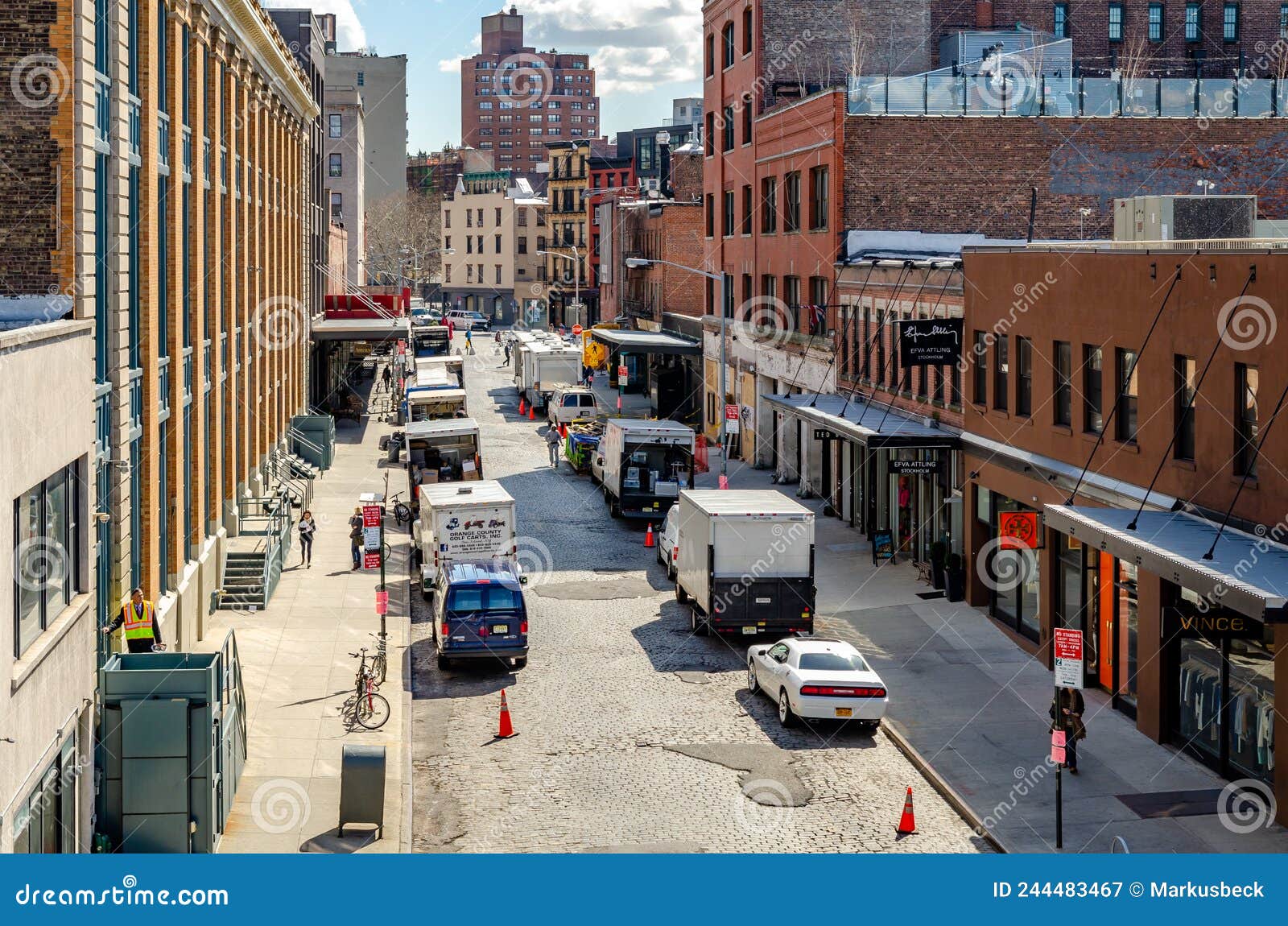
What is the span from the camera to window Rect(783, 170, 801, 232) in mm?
55062

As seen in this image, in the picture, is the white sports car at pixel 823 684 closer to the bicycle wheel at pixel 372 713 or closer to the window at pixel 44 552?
the bicycle wheel at pixel 372 713

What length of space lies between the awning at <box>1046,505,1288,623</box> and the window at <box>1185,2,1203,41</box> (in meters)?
46.6

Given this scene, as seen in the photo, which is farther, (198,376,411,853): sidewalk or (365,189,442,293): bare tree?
(365,189,442,293): bare tree

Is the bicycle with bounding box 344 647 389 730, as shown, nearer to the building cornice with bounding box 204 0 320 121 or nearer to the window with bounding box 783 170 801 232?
the building cornice with bounding box 204 0 320 121

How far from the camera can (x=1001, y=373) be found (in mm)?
34562

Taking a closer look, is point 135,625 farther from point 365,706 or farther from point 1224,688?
point 1224,688

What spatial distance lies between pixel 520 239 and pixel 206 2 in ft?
446

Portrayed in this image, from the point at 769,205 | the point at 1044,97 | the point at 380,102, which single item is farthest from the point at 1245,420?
the point at 380,102

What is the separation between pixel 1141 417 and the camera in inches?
1053

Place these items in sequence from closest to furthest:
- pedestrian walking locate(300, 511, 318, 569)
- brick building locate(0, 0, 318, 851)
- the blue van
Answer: brick building locate(0, 0, 318, 851) → the blue van → pedestrian walking locate(300, 511, 318, 569)

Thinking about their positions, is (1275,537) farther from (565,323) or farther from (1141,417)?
(565,323)

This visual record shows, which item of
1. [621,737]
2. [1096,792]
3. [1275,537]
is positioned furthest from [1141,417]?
[621,737]

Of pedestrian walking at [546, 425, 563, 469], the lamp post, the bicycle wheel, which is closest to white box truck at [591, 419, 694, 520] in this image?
pedestrian walking at [546, 425, 563, 469]

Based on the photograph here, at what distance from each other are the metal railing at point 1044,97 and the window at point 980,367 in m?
16.4
